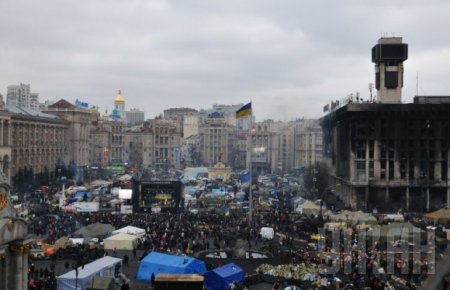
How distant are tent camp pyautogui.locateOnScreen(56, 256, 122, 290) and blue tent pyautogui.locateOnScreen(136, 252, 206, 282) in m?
2.03

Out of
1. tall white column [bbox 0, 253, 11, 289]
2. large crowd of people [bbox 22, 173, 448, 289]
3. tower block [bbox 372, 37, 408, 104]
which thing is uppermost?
tower block [bbox 372, 37, 408, 104]

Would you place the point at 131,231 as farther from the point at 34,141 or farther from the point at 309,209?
the point at 34,141

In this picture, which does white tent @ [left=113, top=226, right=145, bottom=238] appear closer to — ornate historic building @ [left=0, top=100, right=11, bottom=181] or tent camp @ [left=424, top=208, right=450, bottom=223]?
tent camp @ [left=424, top=208, right=450, bottom=223]

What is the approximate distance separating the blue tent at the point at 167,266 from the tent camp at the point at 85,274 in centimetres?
203

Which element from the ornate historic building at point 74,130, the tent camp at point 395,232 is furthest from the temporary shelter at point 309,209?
the ornate historic building at point 74,130

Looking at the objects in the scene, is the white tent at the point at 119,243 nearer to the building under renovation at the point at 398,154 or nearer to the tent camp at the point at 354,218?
the tent camp at the point at 354,218

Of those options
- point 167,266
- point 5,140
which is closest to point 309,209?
point 167,266

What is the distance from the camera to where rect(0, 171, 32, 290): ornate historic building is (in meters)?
16.5

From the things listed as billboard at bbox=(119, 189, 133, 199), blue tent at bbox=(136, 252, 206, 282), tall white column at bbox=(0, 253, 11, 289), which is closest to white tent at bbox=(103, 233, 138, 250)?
blue tent at bbox=(136, 252, 206, 282)

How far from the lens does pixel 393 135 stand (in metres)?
79.8

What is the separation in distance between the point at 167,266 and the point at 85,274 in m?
4.64

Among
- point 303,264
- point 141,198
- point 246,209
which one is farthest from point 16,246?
point 246,209

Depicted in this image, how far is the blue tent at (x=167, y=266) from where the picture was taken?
30844 mm

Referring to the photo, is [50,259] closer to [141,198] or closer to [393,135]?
[141,198]
